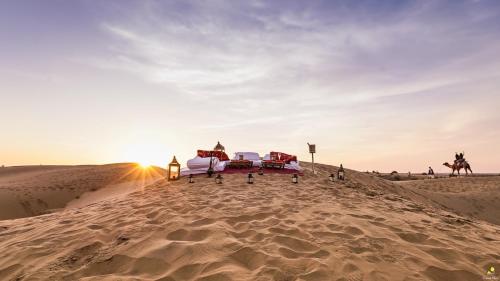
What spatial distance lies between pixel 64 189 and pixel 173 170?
12.5 metres

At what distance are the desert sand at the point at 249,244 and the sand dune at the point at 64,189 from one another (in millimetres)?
12104

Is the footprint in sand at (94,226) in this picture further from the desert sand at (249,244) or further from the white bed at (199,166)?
the white bed at (199,166)

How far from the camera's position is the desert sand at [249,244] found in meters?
4.25

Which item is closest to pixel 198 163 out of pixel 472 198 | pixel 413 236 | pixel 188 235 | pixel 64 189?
pixel 188 235

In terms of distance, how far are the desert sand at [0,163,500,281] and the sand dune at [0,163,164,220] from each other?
39.7 feet

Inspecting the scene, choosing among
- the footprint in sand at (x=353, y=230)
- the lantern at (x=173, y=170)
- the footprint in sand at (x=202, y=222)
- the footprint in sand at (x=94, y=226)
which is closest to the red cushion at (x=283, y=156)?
the lantern at (x=173, y=170)

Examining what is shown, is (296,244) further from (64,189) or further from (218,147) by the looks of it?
(64,189)

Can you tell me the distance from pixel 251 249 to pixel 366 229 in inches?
107

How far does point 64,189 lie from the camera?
2180 centimetres

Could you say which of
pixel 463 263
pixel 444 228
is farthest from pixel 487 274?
pixel 444 228

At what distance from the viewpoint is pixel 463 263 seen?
4688 mm

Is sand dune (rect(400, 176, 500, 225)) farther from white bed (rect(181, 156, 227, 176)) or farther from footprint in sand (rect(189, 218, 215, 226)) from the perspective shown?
footprint in sand (rect(189, 218, 215, 226))

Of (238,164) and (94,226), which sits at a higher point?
(238,164)

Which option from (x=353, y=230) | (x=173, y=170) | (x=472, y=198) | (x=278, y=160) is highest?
(x=278, y=160)
